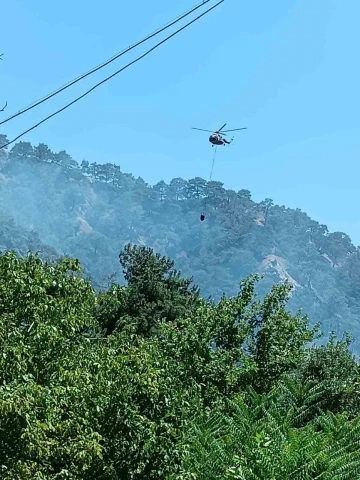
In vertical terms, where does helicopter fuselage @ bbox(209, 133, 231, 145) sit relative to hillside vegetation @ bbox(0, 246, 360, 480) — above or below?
above

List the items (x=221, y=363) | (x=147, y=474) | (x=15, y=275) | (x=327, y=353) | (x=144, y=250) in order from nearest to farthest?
1. (x=15, y=275)
2. (x=147, y=474)
3. (x=221, y=363)
4. (x=327, y=353)
5. (x=144, y=250)

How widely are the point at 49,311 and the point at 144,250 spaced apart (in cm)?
2890

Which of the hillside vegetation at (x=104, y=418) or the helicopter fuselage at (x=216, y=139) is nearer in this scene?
the hillside vegetation at (x=104, y=418)

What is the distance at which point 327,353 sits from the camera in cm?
1969

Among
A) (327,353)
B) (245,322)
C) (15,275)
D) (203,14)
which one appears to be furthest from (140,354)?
(327,353)

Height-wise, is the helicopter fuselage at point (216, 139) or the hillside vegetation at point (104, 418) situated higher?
the helicopter fuselage at point (216, 139)

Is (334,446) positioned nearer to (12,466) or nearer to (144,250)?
(12,466)

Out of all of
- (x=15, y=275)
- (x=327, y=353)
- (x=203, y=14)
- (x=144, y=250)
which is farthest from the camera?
(x=144, y=250)

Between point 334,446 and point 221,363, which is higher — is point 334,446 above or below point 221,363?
below

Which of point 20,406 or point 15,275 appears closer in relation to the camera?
point 20,406

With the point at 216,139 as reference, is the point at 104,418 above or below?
below

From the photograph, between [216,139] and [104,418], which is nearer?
[104,418]

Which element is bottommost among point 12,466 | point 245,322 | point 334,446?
point 12,466

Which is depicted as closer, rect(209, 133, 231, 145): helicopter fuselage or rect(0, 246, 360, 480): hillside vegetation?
rect(0, 246, 360, 480): hillside vegetation
